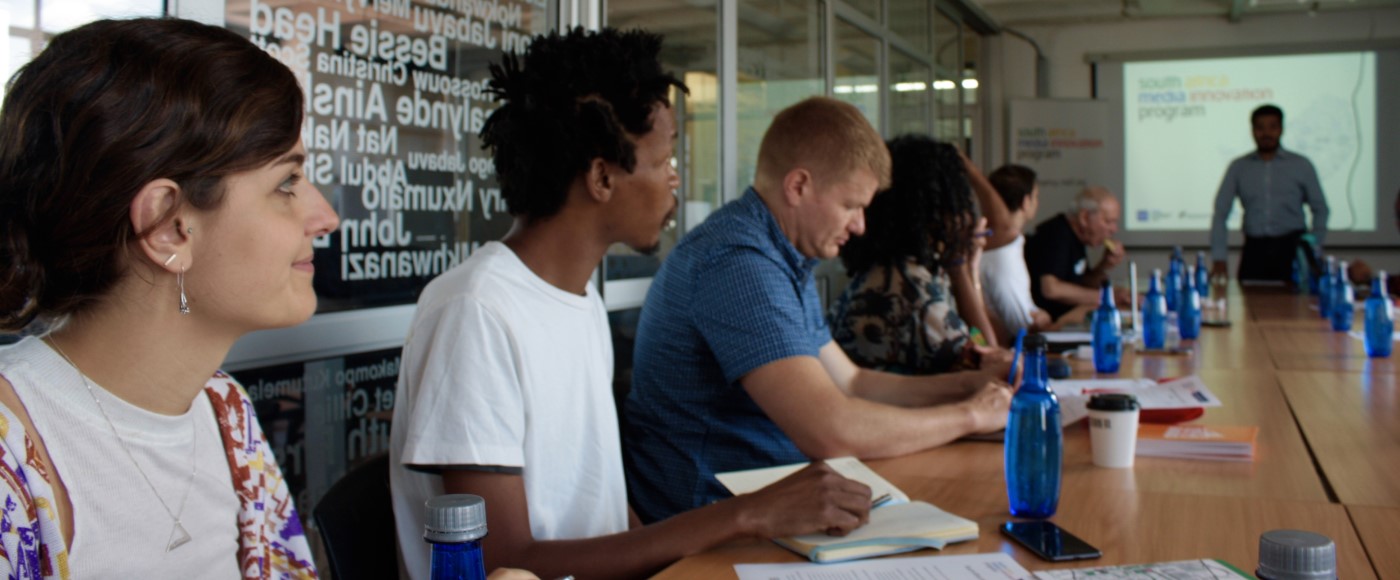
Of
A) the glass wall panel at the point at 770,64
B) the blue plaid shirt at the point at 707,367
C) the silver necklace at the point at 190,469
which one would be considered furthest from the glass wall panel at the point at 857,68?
the silver necklace at the point at 190,469

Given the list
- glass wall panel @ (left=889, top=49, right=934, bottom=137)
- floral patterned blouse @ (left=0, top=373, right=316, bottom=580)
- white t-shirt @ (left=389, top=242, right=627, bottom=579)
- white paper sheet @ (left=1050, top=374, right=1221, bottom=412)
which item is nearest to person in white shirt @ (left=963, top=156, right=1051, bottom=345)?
white paper sheet @ (left=1050, top=374, right=1221, bottom=412)

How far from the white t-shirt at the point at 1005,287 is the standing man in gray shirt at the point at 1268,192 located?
3.34m

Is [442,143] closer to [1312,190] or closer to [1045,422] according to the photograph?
[1045,422]

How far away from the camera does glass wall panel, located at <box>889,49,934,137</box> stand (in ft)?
22.5

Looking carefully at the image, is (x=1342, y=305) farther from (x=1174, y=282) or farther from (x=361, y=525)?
(x=361, y=525)

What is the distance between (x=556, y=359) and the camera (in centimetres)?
152

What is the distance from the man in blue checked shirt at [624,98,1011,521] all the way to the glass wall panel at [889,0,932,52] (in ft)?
15.7

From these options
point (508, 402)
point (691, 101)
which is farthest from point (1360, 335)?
point (508, 402)

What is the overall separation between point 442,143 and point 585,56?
952mm

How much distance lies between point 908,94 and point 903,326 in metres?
4.76

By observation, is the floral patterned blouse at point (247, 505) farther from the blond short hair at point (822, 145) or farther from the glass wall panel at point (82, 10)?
the blond short hair at point (822, 145)

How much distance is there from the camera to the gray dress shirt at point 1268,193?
7.59 metres

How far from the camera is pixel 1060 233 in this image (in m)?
5.26

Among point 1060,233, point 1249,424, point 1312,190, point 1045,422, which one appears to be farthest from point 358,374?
point 1312,190
